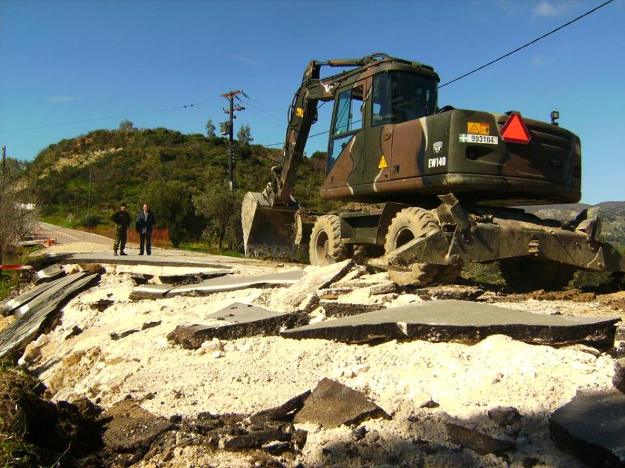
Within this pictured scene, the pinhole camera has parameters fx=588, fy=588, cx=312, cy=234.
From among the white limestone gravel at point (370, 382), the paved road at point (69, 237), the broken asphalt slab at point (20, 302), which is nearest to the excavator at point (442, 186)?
the white limestone gravel at point (370, 382)

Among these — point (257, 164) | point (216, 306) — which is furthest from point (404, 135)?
point (257, 164)

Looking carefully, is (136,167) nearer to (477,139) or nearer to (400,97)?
(400,97)

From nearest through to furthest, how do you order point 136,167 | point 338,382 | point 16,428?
point 16,428, point 338,382, point 136,167

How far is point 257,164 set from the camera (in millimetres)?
68875

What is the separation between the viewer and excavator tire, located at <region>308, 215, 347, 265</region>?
32.8ft

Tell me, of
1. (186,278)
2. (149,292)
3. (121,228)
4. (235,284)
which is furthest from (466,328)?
(121,228)

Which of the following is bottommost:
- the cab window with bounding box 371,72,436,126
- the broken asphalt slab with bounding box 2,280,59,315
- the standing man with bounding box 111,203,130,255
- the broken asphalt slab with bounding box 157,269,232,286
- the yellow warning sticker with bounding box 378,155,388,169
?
the broken asphalt slab with bounding box 2,280,59,315

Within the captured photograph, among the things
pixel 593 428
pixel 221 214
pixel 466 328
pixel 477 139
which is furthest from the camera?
pixel 221 214

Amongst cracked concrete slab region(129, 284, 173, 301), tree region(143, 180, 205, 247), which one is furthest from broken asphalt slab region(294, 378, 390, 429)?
tree region(143, 180, 205, 247)

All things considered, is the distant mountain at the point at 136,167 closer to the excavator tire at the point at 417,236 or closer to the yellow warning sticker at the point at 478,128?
the excavator tire at the point at 417,236

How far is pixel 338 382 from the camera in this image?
4090 millimetres

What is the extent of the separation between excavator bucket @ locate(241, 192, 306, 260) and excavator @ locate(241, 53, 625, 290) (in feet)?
9.82

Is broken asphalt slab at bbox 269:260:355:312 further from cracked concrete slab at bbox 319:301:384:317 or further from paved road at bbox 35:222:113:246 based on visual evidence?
paved road at bbox 35:222:113:246

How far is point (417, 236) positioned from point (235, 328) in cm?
310
